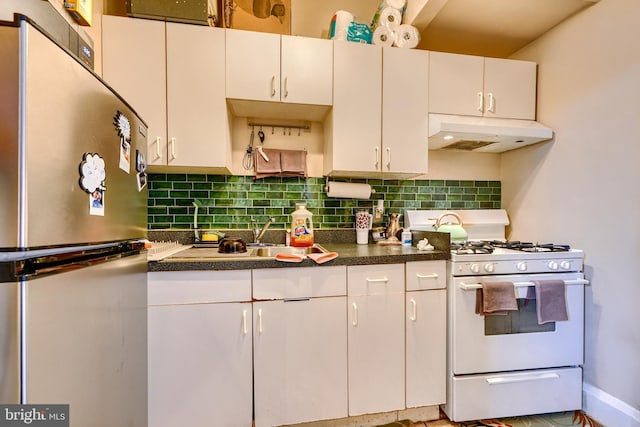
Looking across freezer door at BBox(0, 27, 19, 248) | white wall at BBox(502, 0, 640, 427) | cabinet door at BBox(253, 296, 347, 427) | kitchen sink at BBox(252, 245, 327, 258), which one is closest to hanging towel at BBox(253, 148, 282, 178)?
kitchen sink at BBox(252, 245, 327, 258)

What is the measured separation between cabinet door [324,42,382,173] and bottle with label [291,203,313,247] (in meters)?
0.36

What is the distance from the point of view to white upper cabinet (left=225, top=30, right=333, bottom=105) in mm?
1641

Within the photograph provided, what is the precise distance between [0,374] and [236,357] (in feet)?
3.09

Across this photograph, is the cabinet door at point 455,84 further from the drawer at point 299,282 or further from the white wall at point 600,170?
the drawer at point 299,282

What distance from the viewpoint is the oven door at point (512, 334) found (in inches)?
59.6

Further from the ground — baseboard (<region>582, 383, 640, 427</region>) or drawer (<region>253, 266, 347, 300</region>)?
drawer (<region>253, 266, 347, 300</region>)

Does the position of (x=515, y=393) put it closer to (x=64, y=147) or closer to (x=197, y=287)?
(x=197, y=287)

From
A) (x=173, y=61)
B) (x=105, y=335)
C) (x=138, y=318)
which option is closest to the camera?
(x=105, y=335)

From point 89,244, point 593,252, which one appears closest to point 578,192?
point 593,252

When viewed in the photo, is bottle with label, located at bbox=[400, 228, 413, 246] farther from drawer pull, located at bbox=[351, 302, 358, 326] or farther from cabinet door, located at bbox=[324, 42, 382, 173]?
drawer pull, located at bbox=[351, 302, 358, 326]

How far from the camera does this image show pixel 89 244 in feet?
2.39

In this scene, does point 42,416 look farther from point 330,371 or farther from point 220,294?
point 330,371

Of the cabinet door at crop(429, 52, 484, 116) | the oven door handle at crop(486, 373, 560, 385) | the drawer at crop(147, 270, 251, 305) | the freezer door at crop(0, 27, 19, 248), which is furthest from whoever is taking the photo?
the cabinet door at crop(429, 52, 484, 116)

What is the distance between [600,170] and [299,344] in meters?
1.96
